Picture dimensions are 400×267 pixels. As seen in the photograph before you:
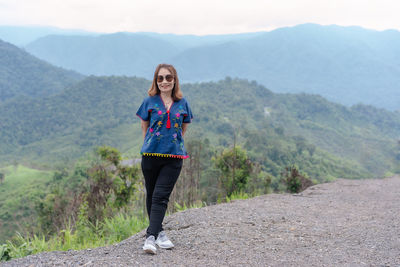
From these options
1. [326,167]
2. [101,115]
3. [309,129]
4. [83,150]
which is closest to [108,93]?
[101,115]

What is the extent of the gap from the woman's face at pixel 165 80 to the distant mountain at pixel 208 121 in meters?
48.1

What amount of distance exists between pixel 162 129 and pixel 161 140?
101 mm

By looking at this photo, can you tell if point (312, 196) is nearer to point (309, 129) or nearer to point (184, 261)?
point (184, 261)

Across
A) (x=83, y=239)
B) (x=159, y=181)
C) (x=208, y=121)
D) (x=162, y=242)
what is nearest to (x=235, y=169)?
(x=83, y=239)

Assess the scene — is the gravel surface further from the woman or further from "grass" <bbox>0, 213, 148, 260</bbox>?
"grass" <bbox>0, 213, 148, 260</bbox>

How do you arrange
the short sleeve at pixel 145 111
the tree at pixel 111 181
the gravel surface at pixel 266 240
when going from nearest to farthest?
1. the gravel surface at pixel 266 240
2. the short sleeve at pixel 145 111
3. the tree at pixel 111 181

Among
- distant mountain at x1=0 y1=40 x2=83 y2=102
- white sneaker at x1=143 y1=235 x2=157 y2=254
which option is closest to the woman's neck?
white sneaker at x1=143 y1=235 x2=157 y2=254

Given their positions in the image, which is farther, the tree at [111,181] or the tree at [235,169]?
the tree at [235,169]

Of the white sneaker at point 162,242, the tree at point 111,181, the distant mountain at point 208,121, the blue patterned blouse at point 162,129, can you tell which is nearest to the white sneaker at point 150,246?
the white sneaker at point 162,242

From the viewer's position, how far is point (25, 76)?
12625cm

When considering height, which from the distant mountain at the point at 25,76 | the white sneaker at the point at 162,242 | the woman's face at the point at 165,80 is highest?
the distant mountain at the point at 25,76

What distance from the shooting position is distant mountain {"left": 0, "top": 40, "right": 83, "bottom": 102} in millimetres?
118625

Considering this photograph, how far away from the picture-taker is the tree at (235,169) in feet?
27.9

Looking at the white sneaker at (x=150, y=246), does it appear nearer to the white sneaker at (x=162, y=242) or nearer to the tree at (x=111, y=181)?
the white sneaker at (x=162, y=242)
